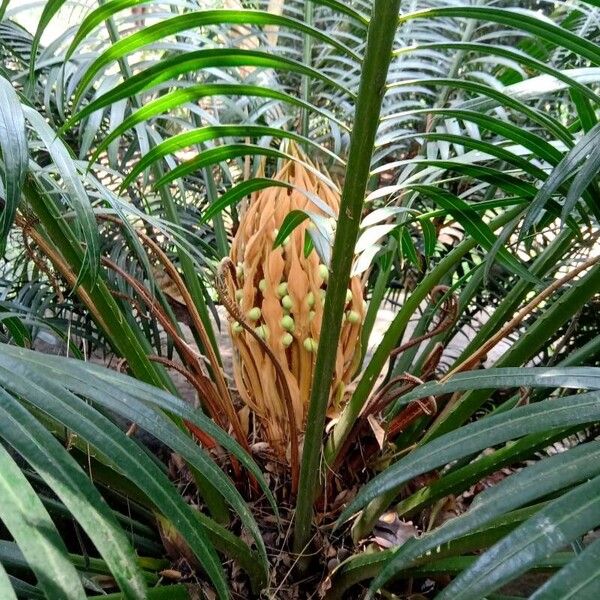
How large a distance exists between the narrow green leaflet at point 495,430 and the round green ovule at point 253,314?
0.35 metres

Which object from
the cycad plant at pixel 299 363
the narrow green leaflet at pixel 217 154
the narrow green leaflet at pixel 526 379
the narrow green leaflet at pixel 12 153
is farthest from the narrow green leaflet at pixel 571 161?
Answer: the narrow green leaflet at pixel 12 153

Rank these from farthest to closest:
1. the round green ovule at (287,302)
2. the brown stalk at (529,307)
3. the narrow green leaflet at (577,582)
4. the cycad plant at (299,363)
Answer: the round green ovule at (287,302) → the brown stalk at (529,307) → the cycad plant at (299,363) → the narrow green leaflet at (577,582)

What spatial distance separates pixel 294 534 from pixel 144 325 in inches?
17.6

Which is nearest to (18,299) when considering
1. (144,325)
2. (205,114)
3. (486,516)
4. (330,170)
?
(144,325)

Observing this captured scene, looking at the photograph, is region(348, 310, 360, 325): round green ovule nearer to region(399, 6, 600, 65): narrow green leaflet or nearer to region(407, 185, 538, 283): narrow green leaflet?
region(407, 185, 538, 283): narrow green leaflet

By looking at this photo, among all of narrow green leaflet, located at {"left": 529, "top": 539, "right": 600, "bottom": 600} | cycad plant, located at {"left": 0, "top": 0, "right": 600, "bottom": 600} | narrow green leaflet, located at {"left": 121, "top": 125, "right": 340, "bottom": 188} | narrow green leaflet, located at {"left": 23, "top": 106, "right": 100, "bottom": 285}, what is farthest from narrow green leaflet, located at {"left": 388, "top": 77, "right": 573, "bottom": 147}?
narrow green leaflet, located at {"left": 529, "top": 539, "right": 600, "bottom": 600}

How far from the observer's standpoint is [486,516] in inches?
11.8

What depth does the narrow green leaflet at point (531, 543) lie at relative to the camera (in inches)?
9.3

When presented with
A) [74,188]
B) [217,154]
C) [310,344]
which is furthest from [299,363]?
[74,188]

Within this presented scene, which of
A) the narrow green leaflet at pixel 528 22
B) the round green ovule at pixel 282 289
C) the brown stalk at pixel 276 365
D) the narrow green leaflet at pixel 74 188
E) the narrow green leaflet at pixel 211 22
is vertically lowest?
the brown stalk at pixel 276 365

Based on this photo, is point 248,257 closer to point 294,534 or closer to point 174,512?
point 294,534

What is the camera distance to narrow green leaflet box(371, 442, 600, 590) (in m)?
0.30

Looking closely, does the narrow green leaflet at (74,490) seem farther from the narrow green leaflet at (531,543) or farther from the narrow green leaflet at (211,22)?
the narrow green leaflet at (211,22)

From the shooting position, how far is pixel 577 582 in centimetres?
20
